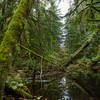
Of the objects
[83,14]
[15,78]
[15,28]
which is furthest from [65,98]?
[83,14]

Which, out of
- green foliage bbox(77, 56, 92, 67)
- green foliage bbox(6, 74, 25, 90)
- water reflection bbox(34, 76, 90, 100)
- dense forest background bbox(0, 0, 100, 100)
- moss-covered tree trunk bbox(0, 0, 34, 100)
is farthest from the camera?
green foliage bbox(77, 56, 92, 67)

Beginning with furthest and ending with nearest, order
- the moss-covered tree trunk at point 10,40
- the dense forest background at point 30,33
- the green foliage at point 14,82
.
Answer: the green foliage at point 14,82 → the dense forest background at point 30,33 → the moss-covered tree trunk at point 10,40

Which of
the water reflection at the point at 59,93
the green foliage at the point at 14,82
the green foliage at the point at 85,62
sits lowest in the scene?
the water reflection at the point at 59,93

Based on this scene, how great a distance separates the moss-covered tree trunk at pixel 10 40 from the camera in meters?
2.72

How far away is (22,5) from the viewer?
11.1 ft

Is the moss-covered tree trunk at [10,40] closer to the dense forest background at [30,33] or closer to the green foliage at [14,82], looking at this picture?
the dense forest background at [30,33]

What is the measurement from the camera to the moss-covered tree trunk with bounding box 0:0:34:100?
2717 mm

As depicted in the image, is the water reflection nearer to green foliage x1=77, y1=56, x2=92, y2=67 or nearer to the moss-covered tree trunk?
the moss-covered tree trunk

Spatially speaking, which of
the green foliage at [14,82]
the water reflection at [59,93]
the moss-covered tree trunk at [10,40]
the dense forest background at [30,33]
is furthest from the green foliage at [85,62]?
the moss-covered tree trunk at [10,40]

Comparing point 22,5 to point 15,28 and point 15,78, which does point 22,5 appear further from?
point 15,78

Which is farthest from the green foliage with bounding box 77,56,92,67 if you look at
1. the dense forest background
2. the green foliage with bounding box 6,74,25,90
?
the green foliage with bounding box 6,74,25,90

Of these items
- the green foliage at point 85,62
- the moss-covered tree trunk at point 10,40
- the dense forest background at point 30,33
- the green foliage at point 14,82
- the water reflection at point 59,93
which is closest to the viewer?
the moss-covered tree trunk at point 10,40

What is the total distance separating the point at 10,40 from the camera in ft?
9.54

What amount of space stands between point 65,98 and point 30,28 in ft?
9.02
